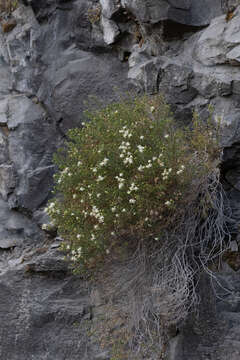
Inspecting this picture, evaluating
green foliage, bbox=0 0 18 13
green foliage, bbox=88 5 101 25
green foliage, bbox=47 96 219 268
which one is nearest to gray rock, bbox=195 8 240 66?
green foliage, bbox=47 96 219 268

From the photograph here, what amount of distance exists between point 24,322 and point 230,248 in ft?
7.68

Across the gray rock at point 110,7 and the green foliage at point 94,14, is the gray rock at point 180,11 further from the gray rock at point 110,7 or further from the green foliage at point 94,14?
the green foliage at point 94,14

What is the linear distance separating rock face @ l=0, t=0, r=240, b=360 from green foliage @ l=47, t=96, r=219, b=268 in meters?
0.57

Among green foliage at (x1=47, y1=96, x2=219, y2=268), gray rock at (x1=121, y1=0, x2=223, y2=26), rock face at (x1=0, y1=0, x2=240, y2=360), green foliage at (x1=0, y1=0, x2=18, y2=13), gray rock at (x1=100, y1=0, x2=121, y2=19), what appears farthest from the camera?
green foliage at (x1=0, y1=0, x2=18, y2=13)

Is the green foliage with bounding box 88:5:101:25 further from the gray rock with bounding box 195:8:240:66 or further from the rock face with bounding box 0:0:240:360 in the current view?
the gray rock with bounding box 195:8:240:66

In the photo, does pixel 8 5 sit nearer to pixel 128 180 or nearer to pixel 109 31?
pixel 109 31

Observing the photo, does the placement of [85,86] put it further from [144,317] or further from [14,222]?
Answer: [144,317]

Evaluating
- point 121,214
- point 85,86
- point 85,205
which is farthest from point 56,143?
point 121,214

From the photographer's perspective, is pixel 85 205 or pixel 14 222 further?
pixel 14 222

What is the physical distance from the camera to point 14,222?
5.80m

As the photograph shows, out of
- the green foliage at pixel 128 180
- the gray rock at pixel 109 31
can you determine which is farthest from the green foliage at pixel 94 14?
the green foliage at pixel 128 180

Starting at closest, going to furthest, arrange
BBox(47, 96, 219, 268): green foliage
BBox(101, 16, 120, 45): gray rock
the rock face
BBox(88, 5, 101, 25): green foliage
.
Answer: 1. BBox(47, 96, 219, 268): green foliage
2. the rock face
3. BBox(101, 16, 120, 45): gray rock
4. BBox(88, 5, 101, 25): green foliage

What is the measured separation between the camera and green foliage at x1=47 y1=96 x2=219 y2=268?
4.16m

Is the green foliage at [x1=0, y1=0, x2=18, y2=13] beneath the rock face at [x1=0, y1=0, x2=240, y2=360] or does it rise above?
above
